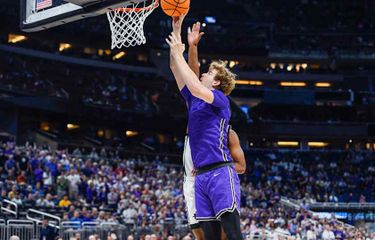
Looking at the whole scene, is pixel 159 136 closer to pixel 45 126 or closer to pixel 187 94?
pixel 45 126

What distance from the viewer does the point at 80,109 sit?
4028 cm

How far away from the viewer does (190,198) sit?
5680 millimetres

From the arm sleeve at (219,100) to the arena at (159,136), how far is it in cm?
1

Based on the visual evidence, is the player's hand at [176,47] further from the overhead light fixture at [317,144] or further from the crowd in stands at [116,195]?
the overhead light fixture at [317,144]

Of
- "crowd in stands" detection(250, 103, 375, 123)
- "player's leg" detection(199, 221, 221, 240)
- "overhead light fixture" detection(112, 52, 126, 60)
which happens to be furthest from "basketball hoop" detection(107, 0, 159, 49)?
"crowd in stands" detection(250, 103, 375, 123)

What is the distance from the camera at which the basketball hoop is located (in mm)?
8391

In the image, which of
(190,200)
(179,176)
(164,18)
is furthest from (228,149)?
(164,18)

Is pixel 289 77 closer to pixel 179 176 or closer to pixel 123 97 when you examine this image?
pixel 123 97

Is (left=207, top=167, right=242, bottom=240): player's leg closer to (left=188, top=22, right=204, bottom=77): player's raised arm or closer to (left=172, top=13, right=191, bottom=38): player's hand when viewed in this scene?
Answer: (left=188, top=22, right=204, bottom=77): player's raised arm

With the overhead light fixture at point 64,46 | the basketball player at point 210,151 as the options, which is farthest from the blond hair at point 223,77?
the overhead light fixture at point 64,46

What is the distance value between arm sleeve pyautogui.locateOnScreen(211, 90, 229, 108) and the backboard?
6.10 ft

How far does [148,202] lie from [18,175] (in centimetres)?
405

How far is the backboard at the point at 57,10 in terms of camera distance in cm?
731

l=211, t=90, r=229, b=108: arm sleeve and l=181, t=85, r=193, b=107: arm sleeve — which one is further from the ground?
l=181, t=85, r=193, b=107: arm sleeve
